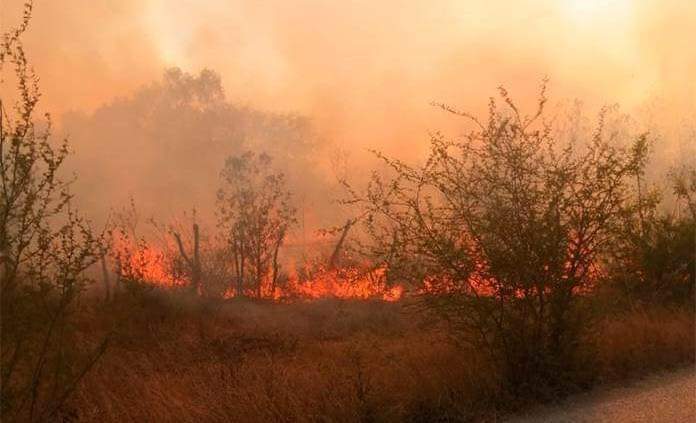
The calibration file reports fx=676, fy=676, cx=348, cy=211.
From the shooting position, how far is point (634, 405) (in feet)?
24.2

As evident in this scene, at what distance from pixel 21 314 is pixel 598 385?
6.69 m

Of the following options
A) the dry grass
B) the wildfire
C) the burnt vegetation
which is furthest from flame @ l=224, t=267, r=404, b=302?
the burnt vegetation

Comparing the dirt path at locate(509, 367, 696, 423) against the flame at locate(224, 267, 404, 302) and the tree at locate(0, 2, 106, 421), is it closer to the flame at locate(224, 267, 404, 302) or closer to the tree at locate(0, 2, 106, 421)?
the tree at locate(0, 2, 106, 421)

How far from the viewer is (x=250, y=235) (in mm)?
34094

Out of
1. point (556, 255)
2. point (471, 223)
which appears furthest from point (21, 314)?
point (556, 255)

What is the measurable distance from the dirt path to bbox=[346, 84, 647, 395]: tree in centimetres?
64

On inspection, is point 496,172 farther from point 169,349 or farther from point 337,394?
point 169,349

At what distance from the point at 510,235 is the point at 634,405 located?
2389mm

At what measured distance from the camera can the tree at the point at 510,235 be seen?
8.44 metres

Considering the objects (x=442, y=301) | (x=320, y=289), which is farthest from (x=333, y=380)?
(x=320, y=289)

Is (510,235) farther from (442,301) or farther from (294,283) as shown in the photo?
(294,283)

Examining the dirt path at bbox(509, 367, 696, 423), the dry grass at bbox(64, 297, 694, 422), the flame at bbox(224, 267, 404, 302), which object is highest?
the flame at bbox(224, 267, 404, 302)

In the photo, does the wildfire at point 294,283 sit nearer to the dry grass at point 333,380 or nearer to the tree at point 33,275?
the dry grass at point 333,380

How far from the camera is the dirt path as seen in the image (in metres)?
6.88
